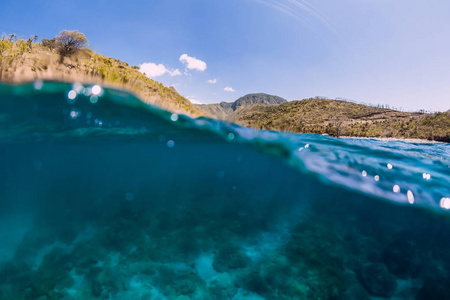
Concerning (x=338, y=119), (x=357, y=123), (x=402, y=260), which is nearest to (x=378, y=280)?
(x=402, y=260)

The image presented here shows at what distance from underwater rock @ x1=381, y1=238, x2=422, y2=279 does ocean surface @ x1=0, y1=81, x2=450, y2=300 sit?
0.06m

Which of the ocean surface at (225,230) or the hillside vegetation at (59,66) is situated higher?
the hillside vegetation at (59,66)

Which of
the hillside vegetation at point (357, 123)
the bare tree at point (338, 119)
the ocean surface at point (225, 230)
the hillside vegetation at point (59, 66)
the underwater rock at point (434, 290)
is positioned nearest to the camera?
the underwater rock at point (434, 290)

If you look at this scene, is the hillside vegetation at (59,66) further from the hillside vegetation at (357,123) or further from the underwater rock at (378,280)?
the underwater rock at (378,280)

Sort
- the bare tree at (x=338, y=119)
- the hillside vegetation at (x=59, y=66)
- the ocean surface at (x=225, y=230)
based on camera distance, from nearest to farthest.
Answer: the ocean surface at (x=225, y=230), the hillside vegetation at (x=59, y=66), the bare tree at (x=338, y=119)

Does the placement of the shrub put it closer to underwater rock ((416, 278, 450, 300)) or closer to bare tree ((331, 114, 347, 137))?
underwater rock ((416, 278, 450, 300))

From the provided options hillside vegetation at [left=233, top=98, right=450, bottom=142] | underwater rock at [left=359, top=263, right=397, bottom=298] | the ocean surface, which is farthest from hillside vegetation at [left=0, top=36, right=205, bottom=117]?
underwater rock at [left=359, top=263, right=397, bottom=298]

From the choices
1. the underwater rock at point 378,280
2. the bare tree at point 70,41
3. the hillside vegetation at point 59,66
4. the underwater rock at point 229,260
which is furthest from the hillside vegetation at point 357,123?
the underwater rock at point 378,280

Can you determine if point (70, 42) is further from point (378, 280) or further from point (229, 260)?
point (378, 280)

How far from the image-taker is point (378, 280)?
713cm

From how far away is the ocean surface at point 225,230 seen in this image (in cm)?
679

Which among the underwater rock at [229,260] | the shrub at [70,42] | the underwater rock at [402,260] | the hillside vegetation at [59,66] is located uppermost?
the shrub at [70,42]

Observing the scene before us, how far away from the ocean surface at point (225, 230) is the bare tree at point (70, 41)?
1519 mm

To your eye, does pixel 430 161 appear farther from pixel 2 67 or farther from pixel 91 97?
pixel 2 67
